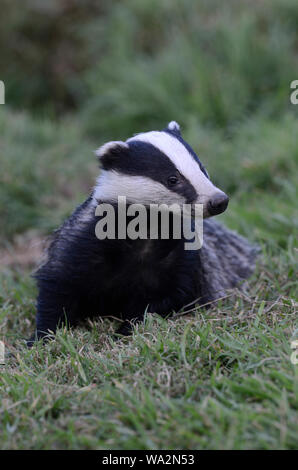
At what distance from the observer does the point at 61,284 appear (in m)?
3.44

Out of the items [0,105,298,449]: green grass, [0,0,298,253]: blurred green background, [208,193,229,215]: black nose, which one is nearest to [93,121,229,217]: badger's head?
[208,193,229,215]: black nose

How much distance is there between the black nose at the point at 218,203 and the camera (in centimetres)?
305

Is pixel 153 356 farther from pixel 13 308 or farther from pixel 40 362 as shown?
pixel 13 308

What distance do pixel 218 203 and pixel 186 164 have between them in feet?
0.83

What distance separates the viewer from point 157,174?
3.19m

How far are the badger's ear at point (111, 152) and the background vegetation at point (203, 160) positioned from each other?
81 centimetres

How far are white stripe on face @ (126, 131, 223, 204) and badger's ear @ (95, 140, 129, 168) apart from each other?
13 centimetres

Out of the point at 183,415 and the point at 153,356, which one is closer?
the point at 183,415

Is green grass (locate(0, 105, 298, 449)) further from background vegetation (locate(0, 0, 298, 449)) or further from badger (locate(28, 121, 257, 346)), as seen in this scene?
badger (locate(28, 121, 257, 346))

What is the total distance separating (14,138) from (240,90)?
248 cm

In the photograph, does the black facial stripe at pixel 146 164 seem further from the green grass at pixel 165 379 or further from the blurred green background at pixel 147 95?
the blurred green background at pixel 147 95

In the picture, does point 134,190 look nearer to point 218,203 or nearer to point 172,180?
point 172,180

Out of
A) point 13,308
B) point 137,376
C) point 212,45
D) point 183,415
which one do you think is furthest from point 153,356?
point 212,45
